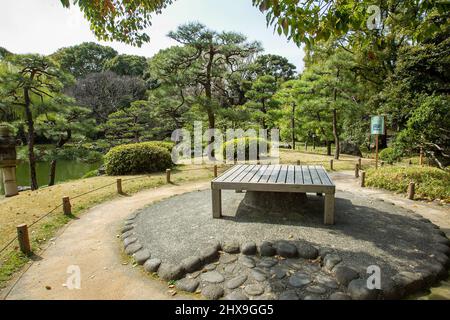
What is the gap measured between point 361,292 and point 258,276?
39.6 inches

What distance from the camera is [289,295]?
2.50 metres

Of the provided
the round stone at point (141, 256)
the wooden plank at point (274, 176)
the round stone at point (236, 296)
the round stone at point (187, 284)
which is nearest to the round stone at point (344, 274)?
the round stone at point (236, 296)

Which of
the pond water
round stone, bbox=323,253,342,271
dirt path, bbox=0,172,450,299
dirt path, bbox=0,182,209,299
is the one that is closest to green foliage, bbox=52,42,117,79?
the pond water

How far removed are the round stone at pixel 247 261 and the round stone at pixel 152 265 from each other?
101cm

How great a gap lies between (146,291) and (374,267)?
2516 millimetres

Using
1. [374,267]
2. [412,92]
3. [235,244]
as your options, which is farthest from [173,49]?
[374,267]

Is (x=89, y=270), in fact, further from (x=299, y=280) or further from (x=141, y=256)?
(x=299, y=280)

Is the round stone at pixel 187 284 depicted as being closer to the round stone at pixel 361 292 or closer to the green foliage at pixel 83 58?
the round stone at pixel 361 292

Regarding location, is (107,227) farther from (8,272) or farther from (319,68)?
(319,68)

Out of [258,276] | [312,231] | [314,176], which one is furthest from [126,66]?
[258,276]

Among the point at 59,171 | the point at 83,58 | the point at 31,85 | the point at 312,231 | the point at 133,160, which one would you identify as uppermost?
the point at 83,58

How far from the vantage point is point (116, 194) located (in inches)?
261

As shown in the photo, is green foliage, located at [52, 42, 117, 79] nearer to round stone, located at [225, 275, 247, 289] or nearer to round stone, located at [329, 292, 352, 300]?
round stone, located at [225, 275, 247, 289]
